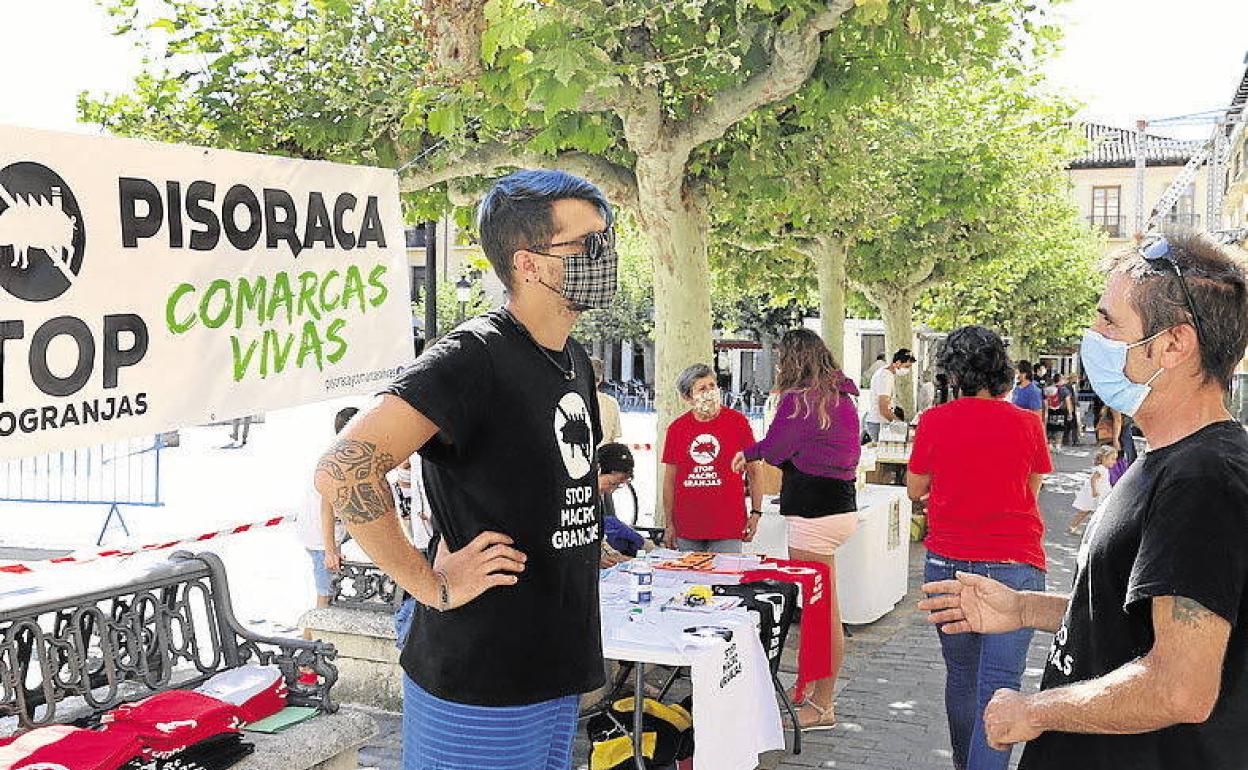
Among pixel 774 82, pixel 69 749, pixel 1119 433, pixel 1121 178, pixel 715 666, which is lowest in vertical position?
pixel 1119 433

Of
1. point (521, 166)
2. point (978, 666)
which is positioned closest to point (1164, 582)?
point (978, 666)

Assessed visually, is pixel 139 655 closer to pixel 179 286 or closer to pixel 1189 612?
pixel 179 286

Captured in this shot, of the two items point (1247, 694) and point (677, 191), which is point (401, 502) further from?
point (1247, 694)

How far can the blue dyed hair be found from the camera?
278 cm

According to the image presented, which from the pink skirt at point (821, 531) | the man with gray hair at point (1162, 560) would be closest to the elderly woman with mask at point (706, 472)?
the pink skirt at point (821, 531)

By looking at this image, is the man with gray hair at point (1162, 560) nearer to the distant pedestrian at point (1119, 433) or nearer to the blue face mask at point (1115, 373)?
the blue face mask at point (1115, 373)

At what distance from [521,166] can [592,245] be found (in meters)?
7.13

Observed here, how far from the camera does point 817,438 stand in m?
6.70

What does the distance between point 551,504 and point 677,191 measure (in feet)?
23.2

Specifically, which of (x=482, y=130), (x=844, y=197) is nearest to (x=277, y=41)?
(x=482, y=130)

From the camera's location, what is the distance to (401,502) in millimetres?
6453

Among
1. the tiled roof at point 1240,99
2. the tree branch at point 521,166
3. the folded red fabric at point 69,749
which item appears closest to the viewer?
the folded red fabric at point 69,749

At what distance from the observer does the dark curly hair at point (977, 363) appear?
503 cm

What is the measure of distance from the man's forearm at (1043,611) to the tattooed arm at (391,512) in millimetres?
1184
